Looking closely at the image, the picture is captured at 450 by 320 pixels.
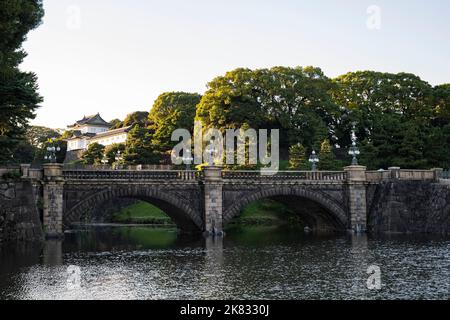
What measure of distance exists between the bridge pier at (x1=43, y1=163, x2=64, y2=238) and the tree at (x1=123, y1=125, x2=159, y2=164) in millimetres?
37512

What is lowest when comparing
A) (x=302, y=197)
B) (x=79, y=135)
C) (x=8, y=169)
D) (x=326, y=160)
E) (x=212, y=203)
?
(x=212, y=203)

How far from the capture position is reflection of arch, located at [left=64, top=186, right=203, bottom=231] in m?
50.7

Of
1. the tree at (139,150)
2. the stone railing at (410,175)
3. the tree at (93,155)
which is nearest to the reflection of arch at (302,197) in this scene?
the stone railing at (410,175)

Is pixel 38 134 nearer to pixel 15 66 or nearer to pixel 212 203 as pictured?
pixel 212 203

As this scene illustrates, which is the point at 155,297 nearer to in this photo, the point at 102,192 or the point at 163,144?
the point at 102,192

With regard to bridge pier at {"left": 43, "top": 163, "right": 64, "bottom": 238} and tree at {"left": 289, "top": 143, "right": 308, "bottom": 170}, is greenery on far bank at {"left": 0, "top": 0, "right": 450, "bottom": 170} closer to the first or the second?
tree at {"left": 289, "top": 143, "right": 308, "bottom": 170}

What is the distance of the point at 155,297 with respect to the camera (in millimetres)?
25625

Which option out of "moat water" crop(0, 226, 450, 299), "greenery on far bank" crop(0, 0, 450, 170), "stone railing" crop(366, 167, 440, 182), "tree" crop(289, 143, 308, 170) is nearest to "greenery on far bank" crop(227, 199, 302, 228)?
"tree" crop(289, 143, 308, 170)

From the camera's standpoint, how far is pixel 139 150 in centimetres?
8881

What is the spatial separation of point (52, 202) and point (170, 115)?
57220mm

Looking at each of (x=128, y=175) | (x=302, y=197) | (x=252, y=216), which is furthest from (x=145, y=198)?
(x=252, y=216)

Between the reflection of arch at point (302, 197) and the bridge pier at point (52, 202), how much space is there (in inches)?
578

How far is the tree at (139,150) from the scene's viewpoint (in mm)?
88125
